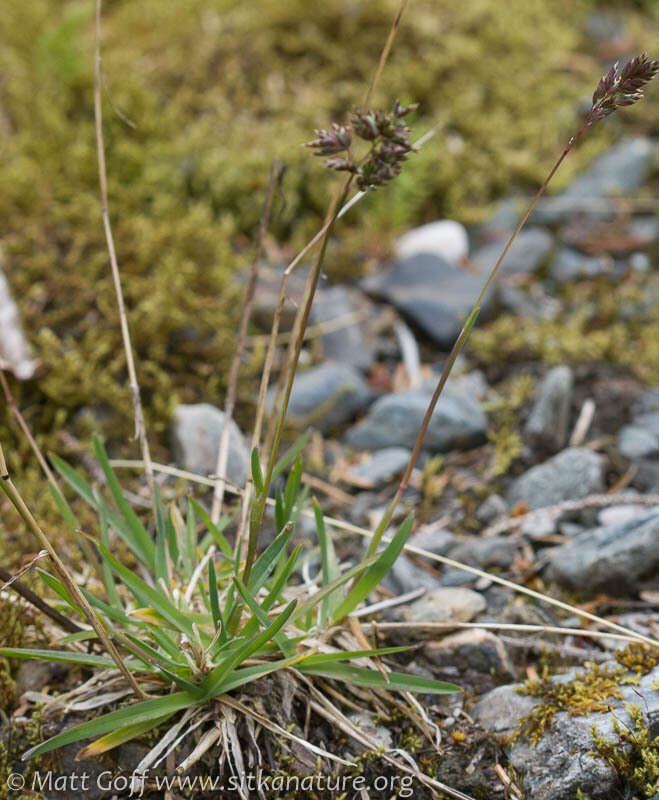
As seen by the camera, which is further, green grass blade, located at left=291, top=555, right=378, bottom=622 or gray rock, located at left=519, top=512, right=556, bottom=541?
gray rock, located at left=519, top=512, right=556, bottom=541

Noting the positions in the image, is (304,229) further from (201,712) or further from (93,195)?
(201,712)

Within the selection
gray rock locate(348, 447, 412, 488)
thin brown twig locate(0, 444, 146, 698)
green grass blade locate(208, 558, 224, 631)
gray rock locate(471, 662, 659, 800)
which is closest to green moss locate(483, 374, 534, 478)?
gray rock locate(348, 447, 412, 488)

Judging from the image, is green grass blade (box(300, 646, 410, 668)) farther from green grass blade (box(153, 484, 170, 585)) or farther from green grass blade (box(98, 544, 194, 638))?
green grass blade (box(153, 484, 170, 585))

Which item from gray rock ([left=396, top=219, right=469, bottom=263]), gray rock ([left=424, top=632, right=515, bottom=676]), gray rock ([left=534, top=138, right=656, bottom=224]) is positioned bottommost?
gray rock ([left=424, top=632, right=515, bottom=676])

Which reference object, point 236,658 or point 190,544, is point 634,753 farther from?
point 190,544

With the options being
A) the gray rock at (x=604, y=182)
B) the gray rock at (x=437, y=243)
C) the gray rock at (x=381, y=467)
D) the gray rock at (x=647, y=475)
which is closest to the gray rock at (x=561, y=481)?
the gray rock at (x=647, y=475)
